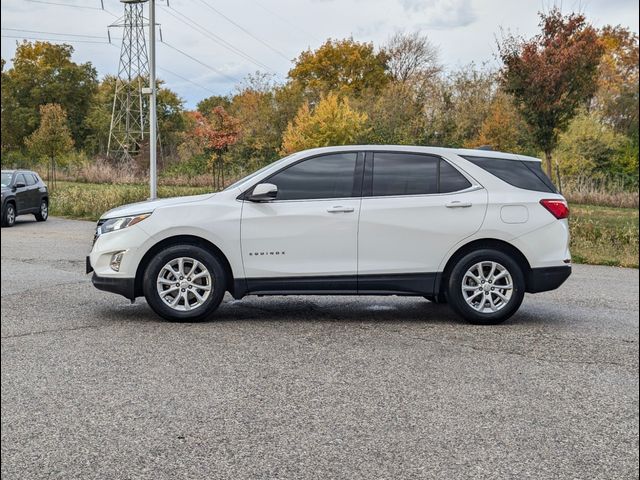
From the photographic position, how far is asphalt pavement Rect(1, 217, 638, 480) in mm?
2875

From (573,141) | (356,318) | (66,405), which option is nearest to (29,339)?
(66,405)

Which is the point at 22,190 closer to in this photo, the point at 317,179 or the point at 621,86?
the point at 317,179

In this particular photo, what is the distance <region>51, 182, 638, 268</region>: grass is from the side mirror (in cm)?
37

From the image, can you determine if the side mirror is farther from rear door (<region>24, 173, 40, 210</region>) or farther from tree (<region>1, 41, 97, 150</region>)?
rear door (<region>24, 173, 40, 210</region>)

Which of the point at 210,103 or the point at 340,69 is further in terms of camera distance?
the point at 340,69

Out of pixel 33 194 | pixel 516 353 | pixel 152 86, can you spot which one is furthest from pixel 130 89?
pixel 516 353

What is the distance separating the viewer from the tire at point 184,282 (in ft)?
18.2

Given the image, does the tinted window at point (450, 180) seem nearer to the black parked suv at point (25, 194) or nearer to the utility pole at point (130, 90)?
the utility pole at point (130, 90)

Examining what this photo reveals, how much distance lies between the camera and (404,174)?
5.74 m

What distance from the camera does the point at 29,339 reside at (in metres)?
4.83

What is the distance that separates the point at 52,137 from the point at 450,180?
301cm

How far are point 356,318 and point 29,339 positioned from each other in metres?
2.61

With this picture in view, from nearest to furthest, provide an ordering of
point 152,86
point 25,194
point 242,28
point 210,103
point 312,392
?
point 312,392 → point 152,86 → point 242,28 → point 210,103 → point 25,194

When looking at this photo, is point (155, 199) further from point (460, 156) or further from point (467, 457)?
point (467, 457)
